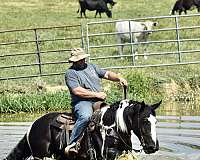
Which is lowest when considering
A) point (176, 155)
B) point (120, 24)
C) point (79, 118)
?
point (176, 155)

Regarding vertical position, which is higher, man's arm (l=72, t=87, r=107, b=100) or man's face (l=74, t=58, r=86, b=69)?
man's face (l=74, t=58, r=86, b=69)

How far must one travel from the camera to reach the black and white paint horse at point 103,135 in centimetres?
877

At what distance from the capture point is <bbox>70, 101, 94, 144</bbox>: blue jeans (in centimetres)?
952

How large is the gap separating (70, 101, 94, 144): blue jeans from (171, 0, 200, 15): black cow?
108 ft

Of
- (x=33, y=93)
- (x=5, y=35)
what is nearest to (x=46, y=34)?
(x=5, y=35)

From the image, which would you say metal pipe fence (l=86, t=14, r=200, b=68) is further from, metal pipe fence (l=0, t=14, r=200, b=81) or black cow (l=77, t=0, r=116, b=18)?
black cow (l=77, t=0, r=116, b=18)

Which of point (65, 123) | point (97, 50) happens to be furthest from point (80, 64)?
point (97, 50)

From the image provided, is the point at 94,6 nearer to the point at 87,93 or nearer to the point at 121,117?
the point at 87,93

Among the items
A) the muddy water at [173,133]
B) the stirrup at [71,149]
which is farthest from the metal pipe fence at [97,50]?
the stirrup at [71,149]

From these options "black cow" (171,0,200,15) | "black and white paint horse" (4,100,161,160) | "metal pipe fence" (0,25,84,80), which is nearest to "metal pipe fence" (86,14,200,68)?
"metal pipe fence" (0,25,84,80)

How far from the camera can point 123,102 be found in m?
9.27

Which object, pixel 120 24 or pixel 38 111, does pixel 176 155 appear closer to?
pixel 38 111

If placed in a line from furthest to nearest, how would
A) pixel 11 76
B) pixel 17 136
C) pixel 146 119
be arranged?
1. pixel 11 76
2. pixel 17 136
3. pixel 146 119

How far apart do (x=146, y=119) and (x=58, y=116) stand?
67.9 inches
